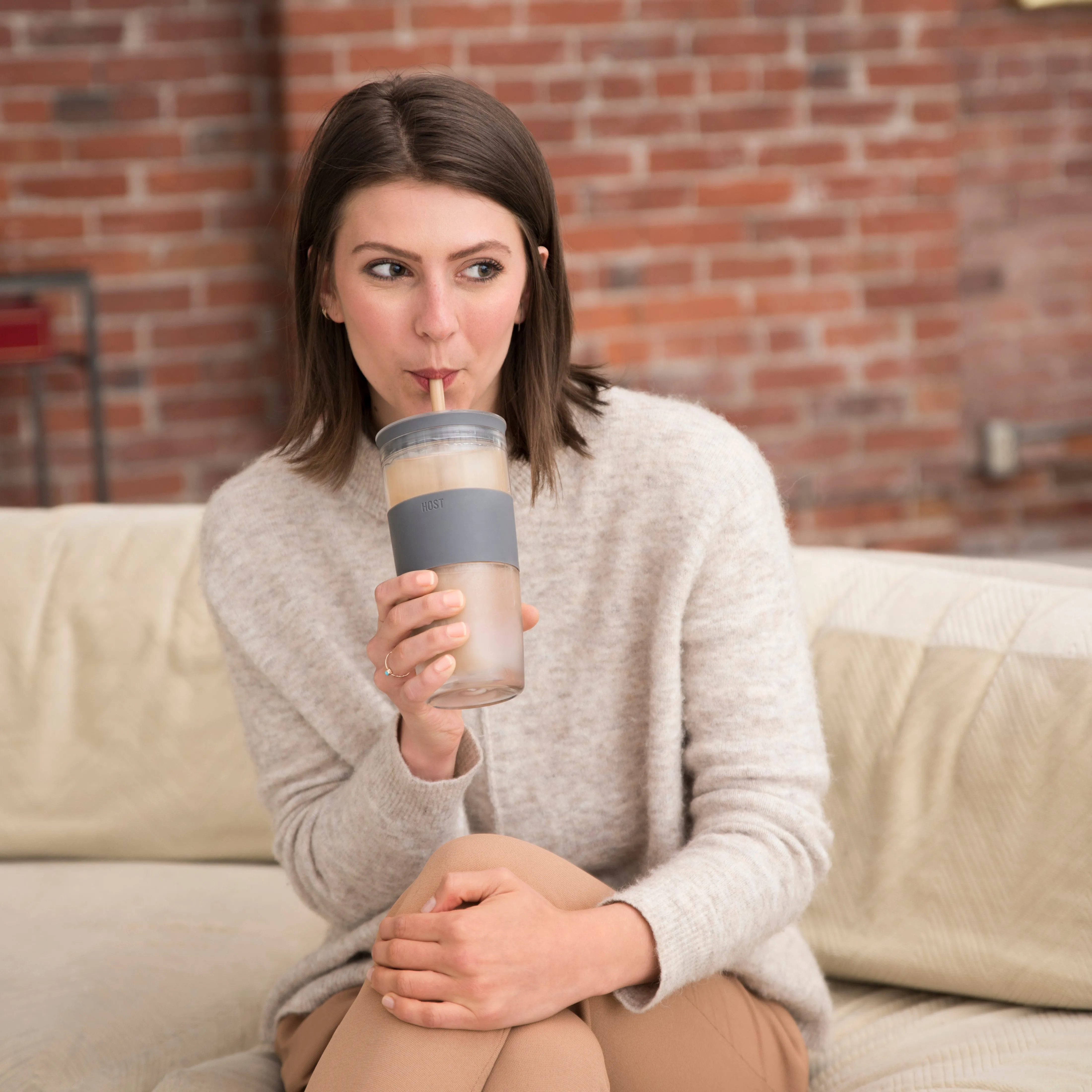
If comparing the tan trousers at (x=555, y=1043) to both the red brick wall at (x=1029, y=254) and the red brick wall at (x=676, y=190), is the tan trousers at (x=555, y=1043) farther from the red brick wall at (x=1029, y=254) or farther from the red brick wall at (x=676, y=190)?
the red brick wall at (x=1029, y=254)

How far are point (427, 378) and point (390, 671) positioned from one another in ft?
0.92

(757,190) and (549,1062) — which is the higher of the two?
(757,190)

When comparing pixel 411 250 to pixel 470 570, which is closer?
pixel 470 570

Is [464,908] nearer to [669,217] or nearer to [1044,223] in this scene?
[669,217]

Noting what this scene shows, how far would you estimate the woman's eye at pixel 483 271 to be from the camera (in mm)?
1068

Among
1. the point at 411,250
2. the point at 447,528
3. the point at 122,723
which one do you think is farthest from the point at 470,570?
the point at 122,723

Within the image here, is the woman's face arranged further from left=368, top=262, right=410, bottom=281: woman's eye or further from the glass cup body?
the glass cup body

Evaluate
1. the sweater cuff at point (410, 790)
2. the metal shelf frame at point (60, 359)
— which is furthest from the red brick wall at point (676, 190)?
the sweater cuff at point (410, 790)

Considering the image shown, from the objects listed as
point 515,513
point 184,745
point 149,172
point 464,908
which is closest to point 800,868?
point 464,908

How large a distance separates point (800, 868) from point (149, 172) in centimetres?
254

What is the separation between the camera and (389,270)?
106cm

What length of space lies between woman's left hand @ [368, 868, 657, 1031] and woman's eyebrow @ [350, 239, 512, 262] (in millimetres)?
504

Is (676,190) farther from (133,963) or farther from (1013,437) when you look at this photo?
(133,963)

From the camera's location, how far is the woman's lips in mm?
1062
